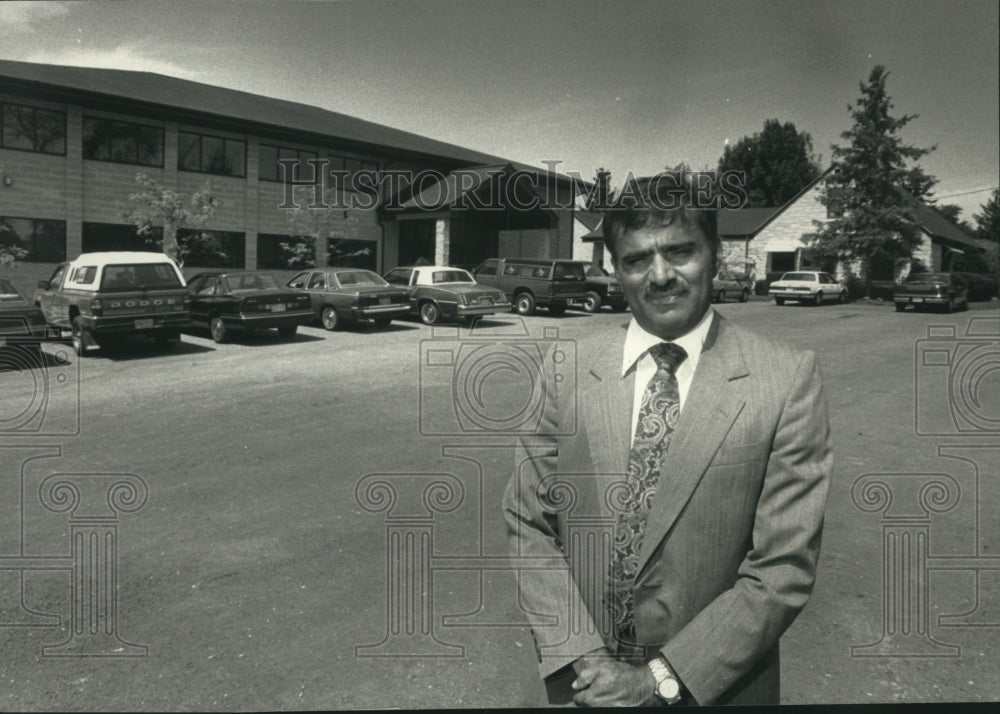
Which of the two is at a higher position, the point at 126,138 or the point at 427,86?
the point at 427,86

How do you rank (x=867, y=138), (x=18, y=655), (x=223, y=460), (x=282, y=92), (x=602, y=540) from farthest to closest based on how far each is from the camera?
→ (x=223, y=460)
(x=282, y=92)
(x=867, y=138)
(x=18, y=655)
(x=602, y=540)

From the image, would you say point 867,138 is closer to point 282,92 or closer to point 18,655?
point 282,92

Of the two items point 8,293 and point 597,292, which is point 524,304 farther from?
point 8,293

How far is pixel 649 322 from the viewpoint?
1645 millimetres

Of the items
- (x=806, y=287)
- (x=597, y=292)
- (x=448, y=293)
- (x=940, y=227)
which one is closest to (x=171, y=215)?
(x=448, y=293)

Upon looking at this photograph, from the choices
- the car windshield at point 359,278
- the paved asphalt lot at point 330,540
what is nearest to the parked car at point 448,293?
the paved asphalt lot at point 330,540

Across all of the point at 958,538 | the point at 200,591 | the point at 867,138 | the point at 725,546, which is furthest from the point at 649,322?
the point at 958,538

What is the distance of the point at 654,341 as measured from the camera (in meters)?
1.66

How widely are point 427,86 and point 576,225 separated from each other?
810mm

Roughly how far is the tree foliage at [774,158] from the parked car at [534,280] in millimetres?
753

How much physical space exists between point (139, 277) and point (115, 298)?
0.69 feet

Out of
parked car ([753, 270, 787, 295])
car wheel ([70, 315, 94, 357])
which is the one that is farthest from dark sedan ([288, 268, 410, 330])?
parked car ([753, 270, 787, 295])

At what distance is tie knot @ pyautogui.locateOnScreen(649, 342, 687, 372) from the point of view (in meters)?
1.64

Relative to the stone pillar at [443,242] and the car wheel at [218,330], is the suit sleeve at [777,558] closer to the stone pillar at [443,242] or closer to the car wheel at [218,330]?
the stone pillar at [443,242]
